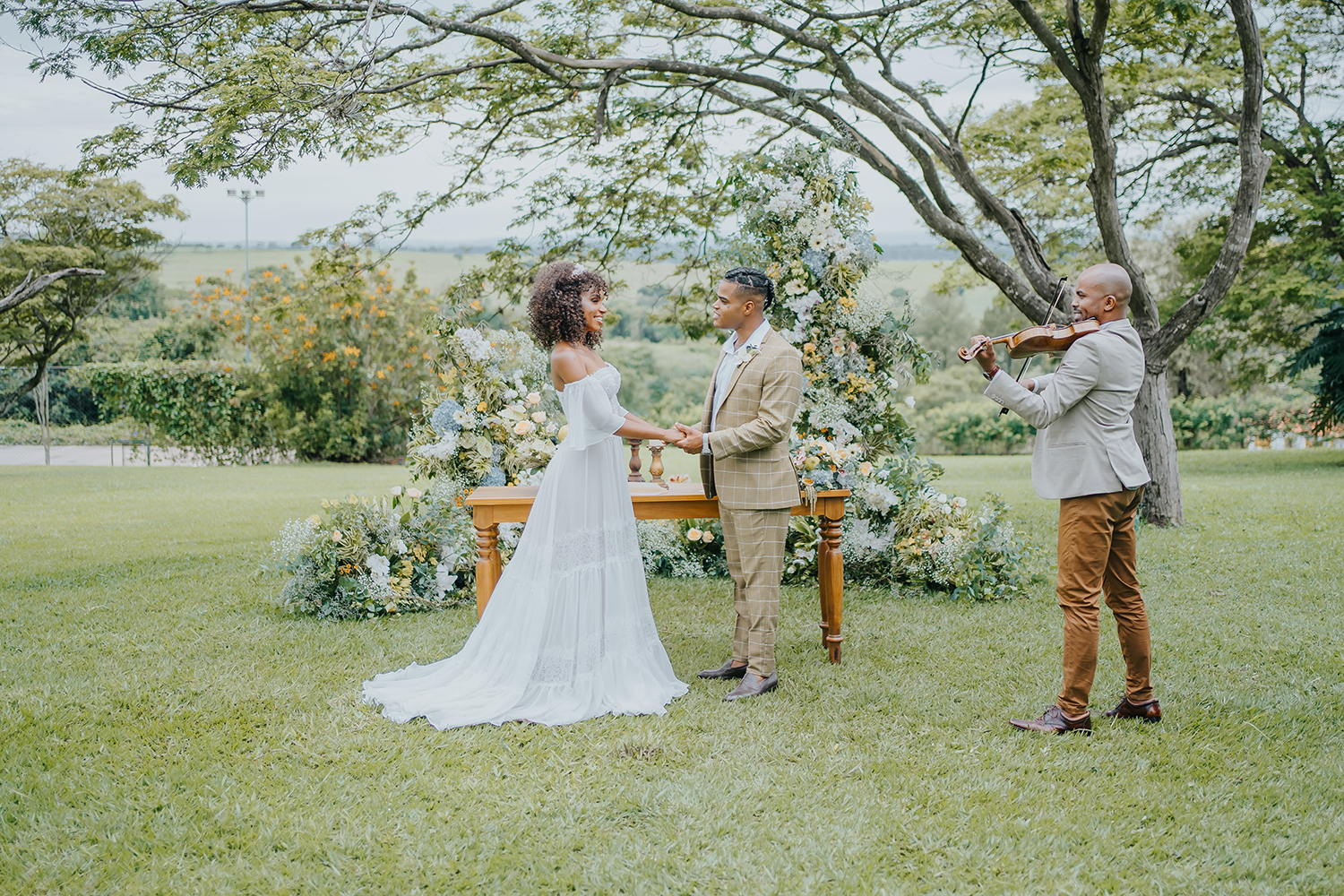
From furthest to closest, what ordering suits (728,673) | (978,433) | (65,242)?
(978,433) → (65,242) → (728,673)

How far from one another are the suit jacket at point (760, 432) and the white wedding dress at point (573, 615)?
54 centimetres

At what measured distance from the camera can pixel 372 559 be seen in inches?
258

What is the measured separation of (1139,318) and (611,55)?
6454 millimetres

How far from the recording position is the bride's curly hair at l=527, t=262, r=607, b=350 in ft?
14.5

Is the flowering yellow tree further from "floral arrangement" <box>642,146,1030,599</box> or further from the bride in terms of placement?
the bride

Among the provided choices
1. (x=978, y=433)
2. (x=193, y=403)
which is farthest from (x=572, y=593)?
(x=978, y=433)

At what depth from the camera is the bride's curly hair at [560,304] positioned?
14.5ft

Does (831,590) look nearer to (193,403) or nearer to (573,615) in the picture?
(573,615)

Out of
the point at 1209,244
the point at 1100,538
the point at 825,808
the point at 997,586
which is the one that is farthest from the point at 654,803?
the point at 1209,244

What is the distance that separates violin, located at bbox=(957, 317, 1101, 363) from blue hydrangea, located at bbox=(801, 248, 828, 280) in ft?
8.94

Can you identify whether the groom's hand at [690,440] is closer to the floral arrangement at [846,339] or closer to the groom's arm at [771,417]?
the groom's arm at [771,417]

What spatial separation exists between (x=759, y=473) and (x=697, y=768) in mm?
1503

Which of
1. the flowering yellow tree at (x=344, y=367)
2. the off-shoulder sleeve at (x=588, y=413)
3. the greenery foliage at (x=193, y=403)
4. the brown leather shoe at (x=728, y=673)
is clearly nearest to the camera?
the off-shoulder sleeve at (x=588, y=413)

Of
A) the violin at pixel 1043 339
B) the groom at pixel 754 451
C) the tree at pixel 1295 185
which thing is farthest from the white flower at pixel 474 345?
the tree at pixel 1295 185
